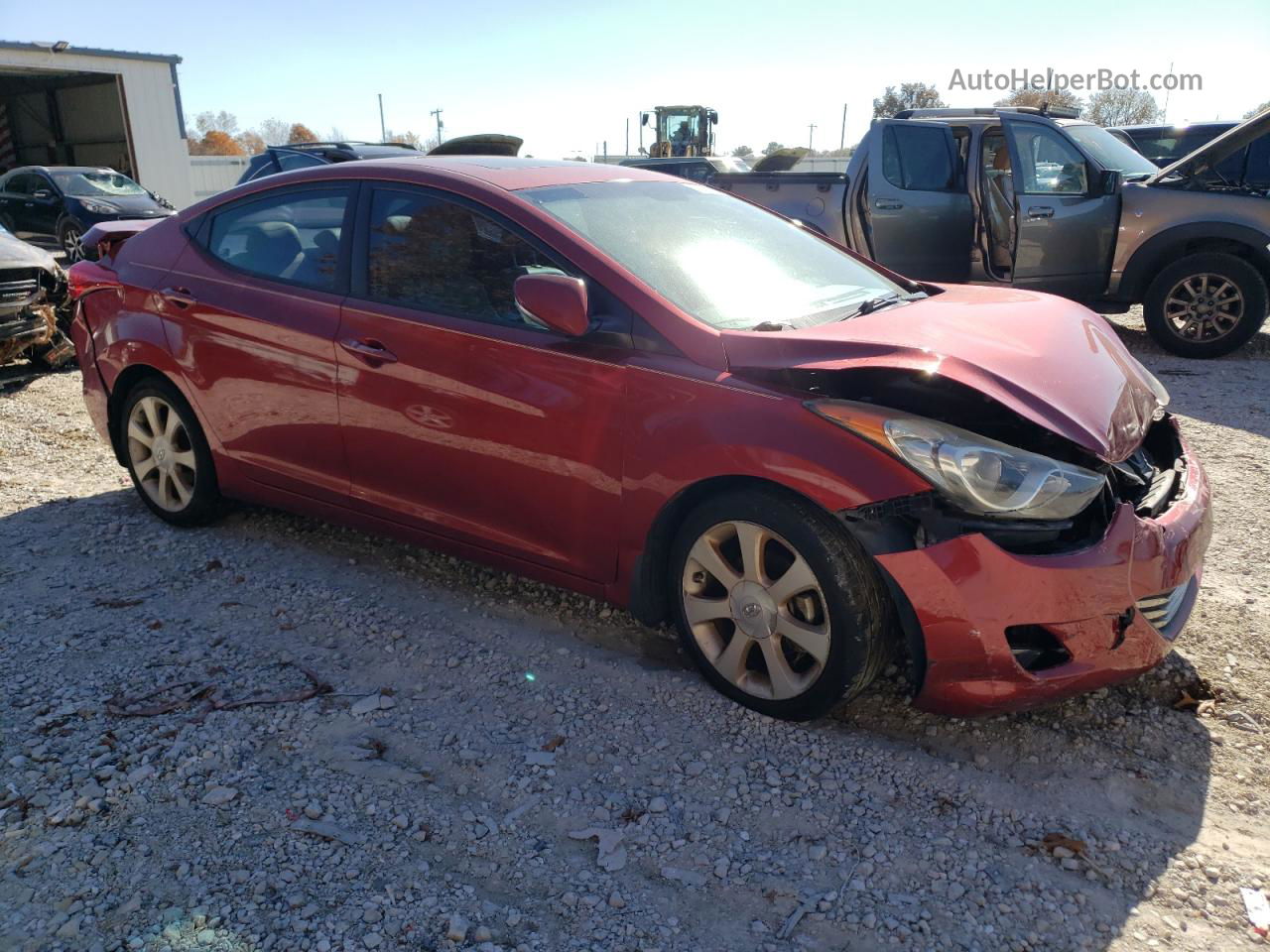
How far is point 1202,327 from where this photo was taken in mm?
8188

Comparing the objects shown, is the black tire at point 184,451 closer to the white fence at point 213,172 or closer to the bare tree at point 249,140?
the white fence at point 213,172

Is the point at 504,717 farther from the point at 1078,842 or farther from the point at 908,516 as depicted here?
the point at 1078,842

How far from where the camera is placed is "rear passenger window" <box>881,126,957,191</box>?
8.93 meters

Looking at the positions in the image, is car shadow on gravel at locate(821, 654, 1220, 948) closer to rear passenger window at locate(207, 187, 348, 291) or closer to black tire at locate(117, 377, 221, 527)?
rear passenger window at locate(207, 187, 348, 291)

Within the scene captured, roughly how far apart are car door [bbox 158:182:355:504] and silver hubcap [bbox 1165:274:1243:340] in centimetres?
716

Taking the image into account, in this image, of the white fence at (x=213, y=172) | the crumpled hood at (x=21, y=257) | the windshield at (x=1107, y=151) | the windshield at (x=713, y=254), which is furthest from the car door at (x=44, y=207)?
the windshield at (x=713, y=254)

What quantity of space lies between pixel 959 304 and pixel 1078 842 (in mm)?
1895

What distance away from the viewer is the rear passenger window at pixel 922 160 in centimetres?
893

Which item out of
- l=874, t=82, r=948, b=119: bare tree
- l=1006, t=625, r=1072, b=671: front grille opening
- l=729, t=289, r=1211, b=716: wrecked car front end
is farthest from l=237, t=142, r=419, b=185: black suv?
l=874, t=82, r=948, b=119: bare tree

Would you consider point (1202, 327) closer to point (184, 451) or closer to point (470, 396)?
point (470, 396)

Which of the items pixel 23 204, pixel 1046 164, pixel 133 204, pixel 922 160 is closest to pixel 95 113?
pixel 23 204

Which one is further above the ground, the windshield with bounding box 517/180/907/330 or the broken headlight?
the windshield with bounding box 517/180/907/330

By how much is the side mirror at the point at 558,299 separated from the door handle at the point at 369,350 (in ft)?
2.46

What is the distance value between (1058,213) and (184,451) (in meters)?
7.24
